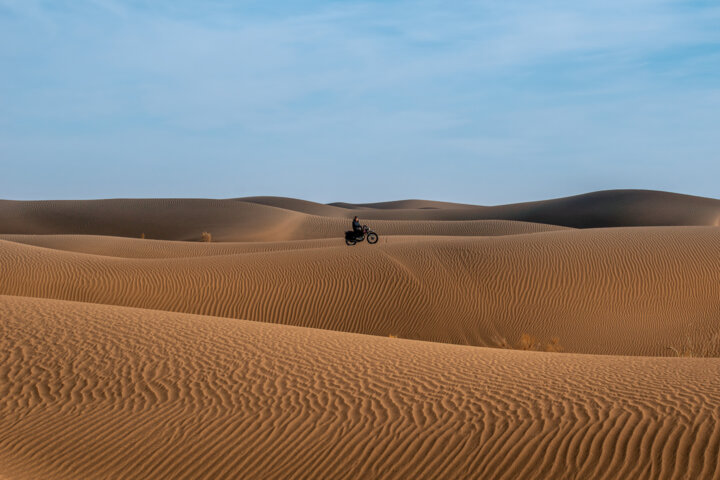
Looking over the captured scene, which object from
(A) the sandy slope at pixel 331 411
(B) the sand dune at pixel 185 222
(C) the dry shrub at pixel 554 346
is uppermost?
(B) the sand dune at pixel 185 222

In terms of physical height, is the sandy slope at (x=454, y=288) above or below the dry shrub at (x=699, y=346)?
above

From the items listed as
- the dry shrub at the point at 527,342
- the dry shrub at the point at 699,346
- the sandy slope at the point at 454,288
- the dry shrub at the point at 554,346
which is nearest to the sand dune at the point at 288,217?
the sandy slope at the point at 454,288

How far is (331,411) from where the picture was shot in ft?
21.2

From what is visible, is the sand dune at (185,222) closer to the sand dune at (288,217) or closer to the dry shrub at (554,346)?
the sand dune at (288,217)

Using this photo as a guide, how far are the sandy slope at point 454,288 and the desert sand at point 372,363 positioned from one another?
0.06 meters

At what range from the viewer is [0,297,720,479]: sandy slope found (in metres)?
5.32

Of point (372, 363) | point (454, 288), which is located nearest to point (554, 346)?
point (454, 288)

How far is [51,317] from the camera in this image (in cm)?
1021

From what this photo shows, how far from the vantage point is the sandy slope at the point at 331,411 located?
209 inches

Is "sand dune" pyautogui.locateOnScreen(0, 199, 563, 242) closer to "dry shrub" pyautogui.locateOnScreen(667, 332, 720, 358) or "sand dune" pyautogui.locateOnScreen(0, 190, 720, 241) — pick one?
"sand dune" pyautogui.locateOnScreen(0, 190, 720, 241)

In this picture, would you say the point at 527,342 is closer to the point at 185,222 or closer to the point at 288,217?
the point at 288,217

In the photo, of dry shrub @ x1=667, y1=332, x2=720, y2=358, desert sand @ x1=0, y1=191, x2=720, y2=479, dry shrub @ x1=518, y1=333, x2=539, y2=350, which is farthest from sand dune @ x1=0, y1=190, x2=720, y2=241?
dry shrub @ x1=518, y1=333, x2=539, y2=350

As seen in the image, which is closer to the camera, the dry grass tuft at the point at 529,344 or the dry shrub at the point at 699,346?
the dry shrub at the point at 699,346

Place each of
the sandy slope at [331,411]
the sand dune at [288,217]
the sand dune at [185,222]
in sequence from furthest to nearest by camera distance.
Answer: the sand dune at [288,217] → the sand dune at [185,222] → the sandy slope at [331,411]
